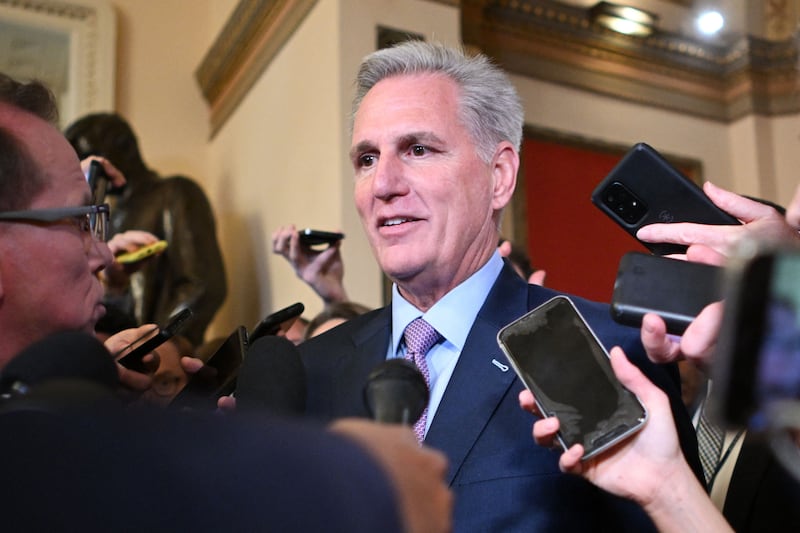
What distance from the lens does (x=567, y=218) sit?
4.31 metres

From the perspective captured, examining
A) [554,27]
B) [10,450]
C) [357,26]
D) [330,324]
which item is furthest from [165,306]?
[10,450]

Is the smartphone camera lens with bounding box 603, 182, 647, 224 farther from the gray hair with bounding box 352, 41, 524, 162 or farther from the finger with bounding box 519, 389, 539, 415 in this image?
the finger with bounding box 519, 389, 539, 415

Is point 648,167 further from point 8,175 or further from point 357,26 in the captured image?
point 357,26

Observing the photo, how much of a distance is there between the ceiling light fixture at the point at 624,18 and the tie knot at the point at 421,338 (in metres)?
3.52

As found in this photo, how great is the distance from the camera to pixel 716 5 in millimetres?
4875

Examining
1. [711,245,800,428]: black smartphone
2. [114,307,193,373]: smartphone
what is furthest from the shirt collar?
[711,245,800,428]: black smartphone

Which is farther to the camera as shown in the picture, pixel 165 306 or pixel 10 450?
pixel 165 306

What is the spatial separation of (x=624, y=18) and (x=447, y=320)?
3631mm

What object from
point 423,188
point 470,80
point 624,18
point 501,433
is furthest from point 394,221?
point 624,18

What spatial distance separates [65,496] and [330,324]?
151 centimetres

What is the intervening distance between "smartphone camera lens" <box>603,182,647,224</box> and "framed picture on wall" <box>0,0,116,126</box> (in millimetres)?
3655

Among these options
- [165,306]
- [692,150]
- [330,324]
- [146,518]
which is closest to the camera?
[146,518]

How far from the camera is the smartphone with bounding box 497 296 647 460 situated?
968 mm

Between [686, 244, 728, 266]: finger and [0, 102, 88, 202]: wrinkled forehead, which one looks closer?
[686, 244, 728, 266]: finger
